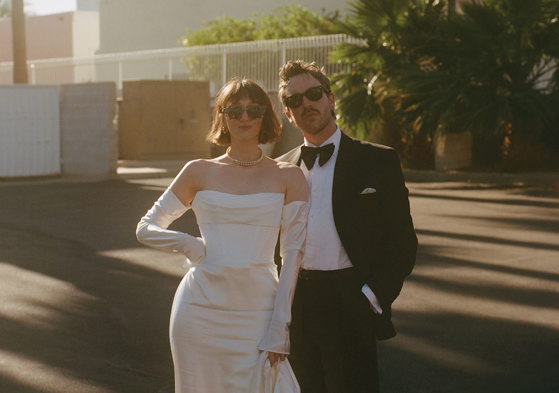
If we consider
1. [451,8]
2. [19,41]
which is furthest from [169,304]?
[19,41]

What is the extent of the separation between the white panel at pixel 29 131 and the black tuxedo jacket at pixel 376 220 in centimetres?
1662

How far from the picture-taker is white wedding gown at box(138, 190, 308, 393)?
10.9 feet

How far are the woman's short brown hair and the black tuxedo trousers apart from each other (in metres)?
0.55

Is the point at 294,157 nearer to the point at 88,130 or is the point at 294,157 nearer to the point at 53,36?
the point at 88,130

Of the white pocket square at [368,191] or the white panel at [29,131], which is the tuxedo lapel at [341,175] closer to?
the white pocket square at [368,191]

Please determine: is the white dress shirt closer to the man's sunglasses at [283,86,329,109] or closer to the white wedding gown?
the white wedding gown

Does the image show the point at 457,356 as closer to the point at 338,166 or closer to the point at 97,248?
the point at 338,166

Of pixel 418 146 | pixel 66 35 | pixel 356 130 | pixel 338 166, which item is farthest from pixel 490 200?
pixel 66 35

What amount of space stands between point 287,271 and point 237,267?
0.18 meters

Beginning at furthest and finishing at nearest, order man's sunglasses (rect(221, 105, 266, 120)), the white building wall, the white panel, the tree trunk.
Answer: the white building wall → the tree trunk → the white panel → man's sunglasses (rect(221, 105, 266, 120))

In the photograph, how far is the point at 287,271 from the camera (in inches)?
131

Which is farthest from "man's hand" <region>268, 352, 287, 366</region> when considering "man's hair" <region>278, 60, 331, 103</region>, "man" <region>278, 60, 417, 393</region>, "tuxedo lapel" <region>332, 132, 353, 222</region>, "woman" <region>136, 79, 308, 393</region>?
"man's hair" <region>278, 60, 331, 103</region>

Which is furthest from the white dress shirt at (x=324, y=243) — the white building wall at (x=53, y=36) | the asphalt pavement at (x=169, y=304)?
the white building wall at (x=53, y=36)

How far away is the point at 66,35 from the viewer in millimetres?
60438
